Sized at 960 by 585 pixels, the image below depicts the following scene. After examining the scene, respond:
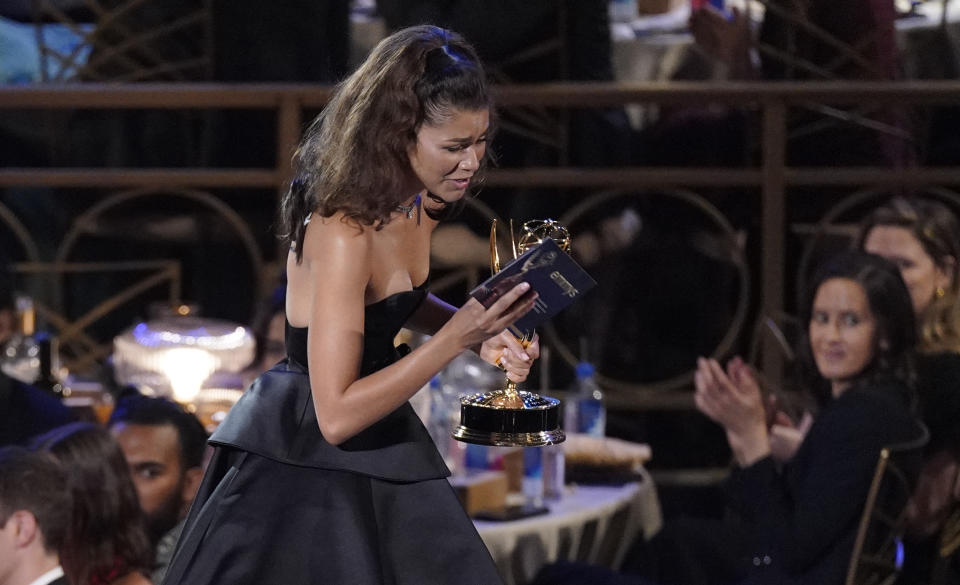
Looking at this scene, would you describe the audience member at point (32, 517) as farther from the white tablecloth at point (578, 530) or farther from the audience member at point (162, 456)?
the white tablecloth at point (578, 530)

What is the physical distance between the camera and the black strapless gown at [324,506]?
2082mm

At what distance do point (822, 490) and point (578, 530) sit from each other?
82cm

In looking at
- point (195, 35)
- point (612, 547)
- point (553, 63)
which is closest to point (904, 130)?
point (553, 63)

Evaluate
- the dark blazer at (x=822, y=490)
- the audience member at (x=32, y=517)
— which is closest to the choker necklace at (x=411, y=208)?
the audience member at (x=32, y=517)

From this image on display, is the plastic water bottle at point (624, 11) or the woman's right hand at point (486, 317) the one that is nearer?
the woman's right hand at point (486, 317)

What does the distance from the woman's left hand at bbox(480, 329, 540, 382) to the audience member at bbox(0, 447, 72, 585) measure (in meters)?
1.22

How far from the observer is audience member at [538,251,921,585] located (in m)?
3.14

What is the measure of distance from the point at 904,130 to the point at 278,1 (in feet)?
8.75

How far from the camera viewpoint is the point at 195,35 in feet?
19.2

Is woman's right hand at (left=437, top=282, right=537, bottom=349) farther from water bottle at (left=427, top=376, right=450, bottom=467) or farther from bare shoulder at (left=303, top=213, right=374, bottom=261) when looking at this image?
water bottle at (left=427, top=376, right=450, bottom=467)

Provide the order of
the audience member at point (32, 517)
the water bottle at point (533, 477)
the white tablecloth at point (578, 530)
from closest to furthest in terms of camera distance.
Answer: the audience member at point (32, 517), the white tablecloth at point (578, 530), the water bottle at point (533, 477)

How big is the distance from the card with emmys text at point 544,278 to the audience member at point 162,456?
1.84 meters

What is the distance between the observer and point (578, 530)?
12.3ft

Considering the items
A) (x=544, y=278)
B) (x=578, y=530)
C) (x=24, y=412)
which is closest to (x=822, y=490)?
(x=578, y=530)
